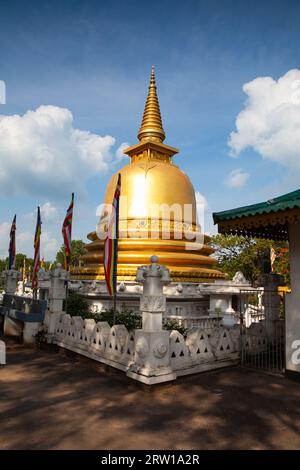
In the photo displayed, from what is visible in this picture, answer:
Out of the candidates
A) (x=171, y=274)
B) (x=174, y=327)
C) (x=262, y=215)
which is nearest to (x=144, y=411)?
(x=174, y=327)

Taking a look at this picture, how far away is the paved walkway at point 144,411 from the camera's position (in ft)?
17.9

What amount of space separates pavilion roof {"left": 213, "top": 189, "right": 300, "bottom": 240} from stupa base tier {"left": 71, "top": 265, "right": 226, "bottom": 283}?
22.3ft

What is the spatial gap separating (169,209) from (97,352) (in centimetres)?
1224

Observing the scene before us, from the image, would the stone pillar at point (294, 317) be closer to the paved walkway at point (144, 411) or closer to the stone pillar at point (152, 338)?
the paved walkway at point (144, 411)

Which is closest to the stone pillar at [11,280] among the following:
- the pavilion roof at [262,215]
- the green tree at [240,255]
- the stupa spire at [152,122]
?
the stupa spire at [152,122]

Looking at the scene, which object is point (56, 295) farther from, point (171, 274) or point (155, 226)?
point (155, 226)

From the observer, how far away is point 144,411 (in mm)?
6730

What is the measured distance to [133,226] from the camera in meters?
20.0

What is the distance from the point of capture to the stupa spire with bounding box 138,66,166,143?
2548cm

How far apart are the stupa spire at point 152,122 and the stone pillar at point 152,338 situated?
1779cm

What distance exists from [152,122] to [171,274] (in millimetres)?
13644

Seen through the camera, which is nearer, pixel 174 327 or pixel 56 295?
pixel 174 327

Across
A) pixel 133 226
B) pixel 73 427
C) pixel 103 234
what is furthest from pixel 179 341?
pixel 103 234

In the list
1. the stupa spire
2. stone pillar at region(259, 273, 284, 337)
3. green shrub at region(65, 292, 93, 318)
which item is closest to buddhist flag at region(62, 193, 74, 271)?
green shrub at region(65, 292, 93, 318)
